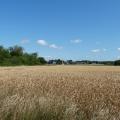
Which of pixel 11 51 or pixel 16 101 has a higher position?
pixel 11 51

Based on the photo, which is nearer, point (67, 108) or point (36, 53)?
point (67, 108)

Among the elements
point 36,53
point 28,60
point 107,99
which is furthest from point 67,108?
point 36,53

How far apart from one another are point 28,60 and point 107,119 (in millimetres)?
101681

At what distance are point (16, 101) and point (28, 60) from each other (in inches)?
3957

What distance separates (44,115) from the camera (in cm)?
655

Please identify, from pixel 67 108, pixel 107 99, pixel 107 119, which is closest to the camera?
pixel 107 119

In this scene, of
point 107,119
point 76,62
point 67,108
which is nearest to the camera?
point 107,119

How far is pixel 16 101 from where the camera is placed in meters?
7.20

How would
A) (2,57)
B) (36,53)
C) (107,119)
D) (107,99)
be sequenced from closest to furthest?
(107,119) < (107,99) < (2,57) < (36,53)

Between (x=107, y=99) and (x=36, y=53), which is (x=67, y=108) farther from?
(x=36, y=53)

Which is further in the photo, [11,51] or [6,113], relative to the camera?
[11,51]

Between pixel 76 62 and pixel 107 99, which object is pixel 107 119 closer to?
pixel 107 99

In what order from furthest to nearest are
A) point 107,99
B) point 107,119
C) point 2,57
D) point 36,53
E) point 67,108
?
point 36,53 < point 2,57 < point 107,99 < point 67,108 < point 107,119

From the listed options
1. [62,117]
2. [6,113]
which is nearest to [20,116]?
[6,113]
